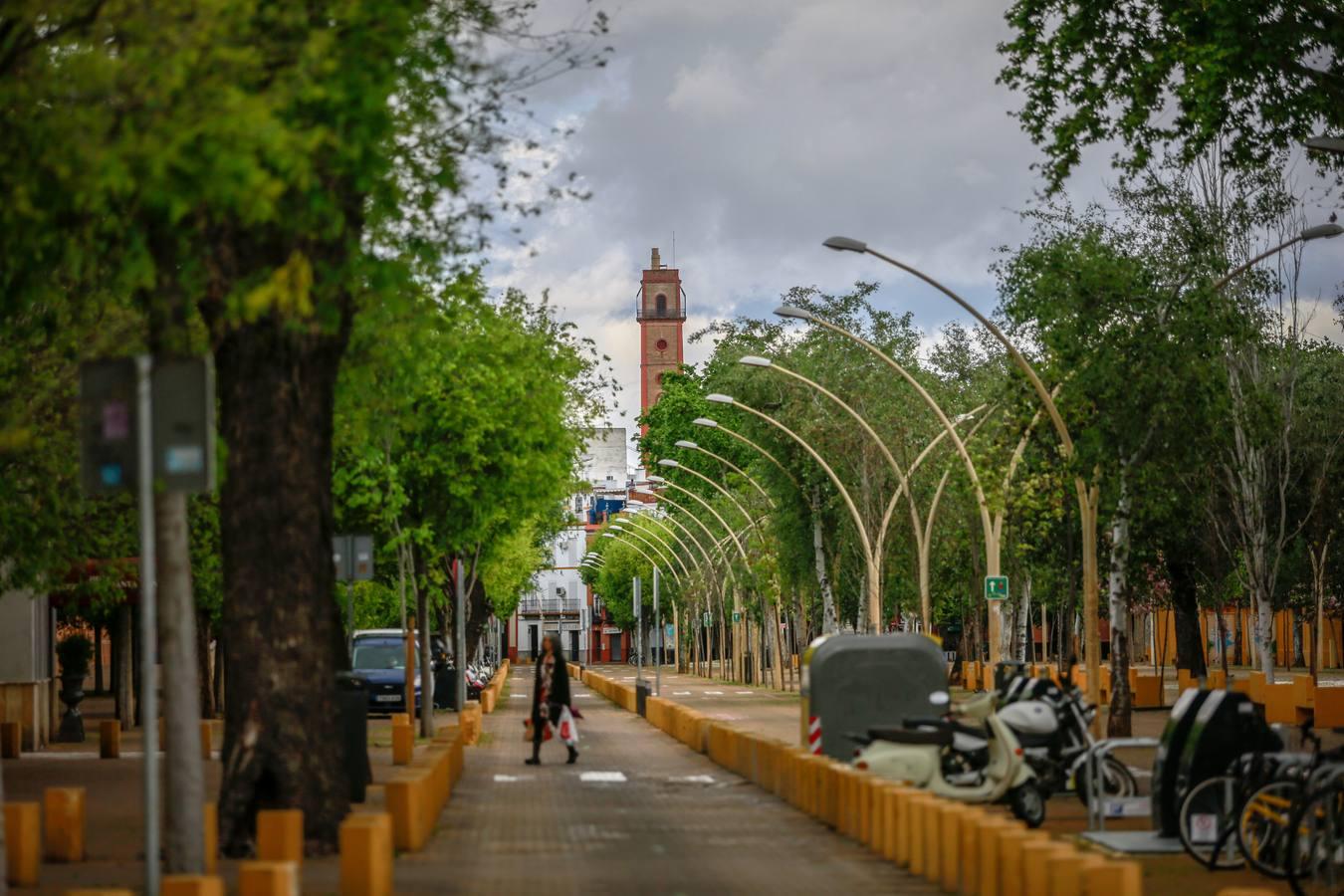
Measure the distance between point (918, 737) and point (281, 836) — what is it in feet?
24.2

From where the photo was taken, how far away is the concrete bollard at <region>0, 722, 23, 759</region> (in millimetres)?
31609

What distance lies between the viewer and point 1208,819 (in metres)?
16.1

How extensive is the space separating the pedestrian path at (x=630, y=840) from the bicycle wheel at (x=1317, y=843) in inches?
91.6

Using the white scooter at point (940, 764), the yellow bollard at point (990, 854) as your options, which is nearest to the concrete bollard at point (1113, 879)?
the yellow bollard at point (990, 854)

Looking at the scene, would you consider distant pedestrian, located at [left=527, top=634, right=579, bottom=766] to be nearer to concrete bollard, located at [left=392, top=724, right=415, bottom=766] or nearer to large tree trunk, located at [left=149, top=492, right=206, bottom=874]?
concrete bollard, located at [left=392, top=724, right=415, bottom=766]

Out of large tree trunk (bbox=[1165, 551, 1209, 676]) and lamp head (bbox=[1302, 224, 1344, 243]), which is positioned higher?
lamp head (bbox=[1302, 224, 1344, 243])

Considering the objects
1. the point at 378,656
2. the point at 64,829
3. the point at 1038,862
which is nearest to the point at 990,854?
the point at 1038,862

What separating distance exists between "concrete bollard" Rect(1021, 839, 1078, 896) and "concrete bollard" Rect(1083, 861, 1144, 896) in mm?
524

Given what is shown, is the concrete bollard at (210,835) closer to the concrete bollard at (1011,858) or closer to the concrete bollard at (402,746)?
the concrete bollard at (1011,858)

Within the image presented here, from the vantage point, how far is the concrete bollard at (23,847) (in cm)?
1368

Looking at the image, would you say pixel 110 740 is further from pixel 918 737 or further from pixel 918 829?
pixel 918 829

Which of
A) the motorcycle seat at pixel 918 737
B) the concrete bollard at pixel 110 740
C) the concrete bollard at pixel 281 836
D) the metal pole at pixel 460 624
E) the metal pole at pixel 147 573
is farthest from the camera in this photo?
the metal pole at pixel 460 624

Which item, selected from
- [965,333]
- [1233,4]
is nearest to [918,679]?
[1233,4]

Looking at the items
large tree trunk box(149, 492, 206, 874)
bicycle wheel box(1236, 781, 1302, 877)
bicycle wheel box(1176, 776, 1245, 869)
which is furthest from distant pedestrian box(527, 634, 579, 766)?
large tree trunk box(149, 492, 206, 874)
